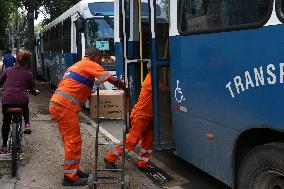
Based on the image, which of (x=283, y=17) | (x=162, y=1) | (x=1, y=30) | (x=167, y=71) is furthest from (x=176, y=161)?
(x=1, y=30)

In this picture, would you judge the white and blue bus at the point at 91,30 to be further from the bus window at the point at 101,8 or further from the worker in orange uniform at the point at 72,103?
the worker in orange uniform at the point at 72,103

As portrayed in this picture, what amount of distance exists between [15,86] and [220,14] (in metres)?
3.64

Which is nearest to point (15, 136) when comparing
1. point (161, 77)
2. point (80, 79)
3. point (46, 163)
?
point (46, 163)

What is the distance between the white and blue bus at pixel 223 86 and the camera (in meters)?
4.02

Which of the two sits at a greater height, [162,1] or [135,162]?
[162,1]

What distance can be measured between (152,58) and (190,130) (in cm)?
120

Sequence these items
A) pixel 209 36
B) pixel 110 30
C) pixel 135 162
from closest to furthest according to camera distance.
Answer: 1. pixel 209 36
2. pixel 135 162
3. pixel 110 30

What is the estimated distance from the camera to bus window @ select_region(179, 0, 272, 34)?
419 centimetres

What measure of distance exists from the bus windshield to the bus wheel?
830 centimetres

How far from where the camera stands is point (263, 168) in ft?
13.9

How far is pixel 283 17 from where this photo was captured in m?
3.85

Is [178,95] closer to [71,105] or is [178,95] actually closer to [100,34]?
[71,105]

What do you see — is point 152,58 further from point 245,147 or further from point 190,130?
point 245,147

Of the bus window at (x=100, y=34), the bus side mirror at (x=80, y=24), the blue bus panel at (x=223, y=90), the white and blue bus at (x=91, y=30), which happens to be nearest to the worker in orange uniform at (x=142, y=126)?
the blue bus panel at (x=223, y=90)
